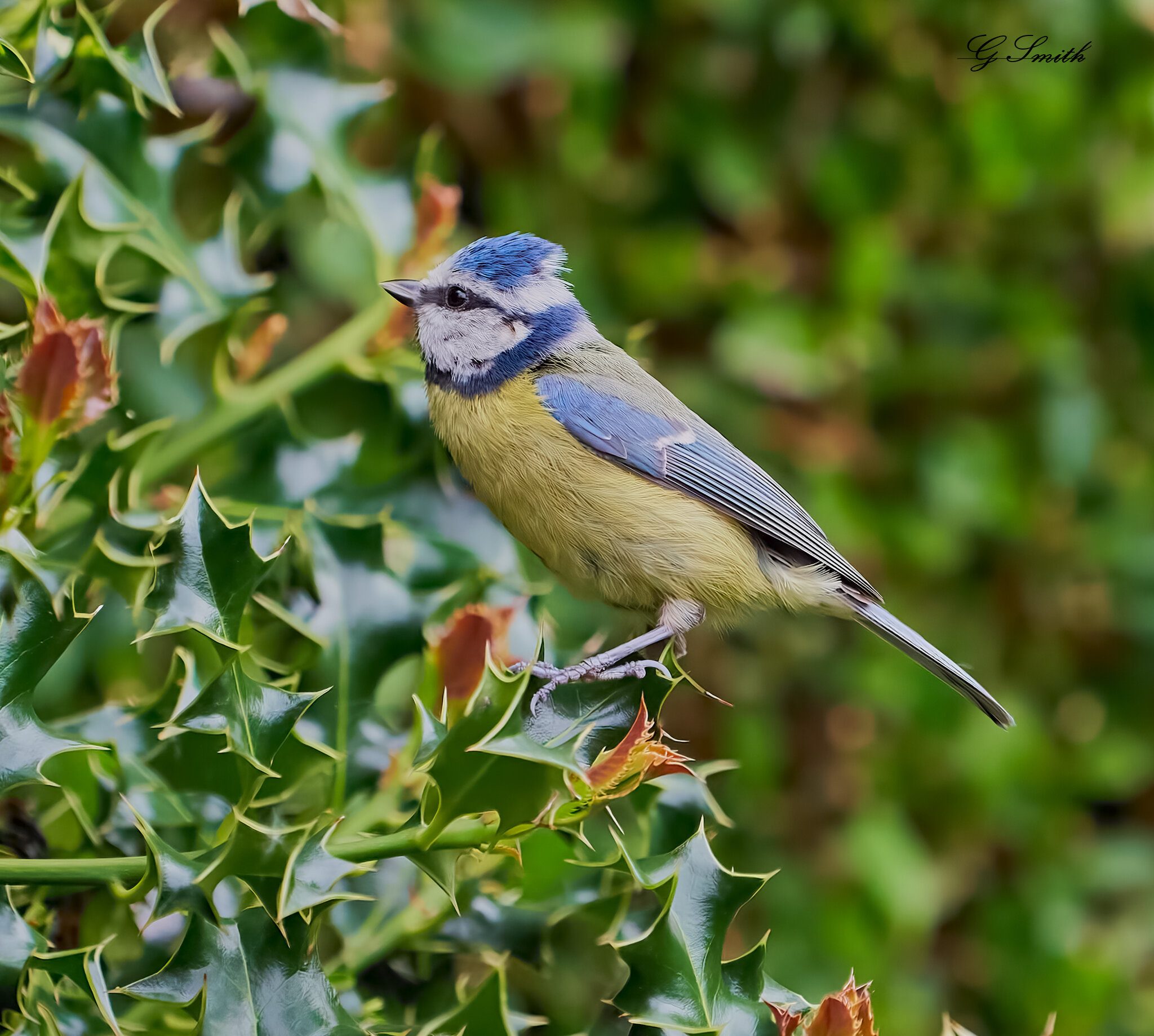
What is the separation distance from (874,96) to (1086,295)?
0.66 meters

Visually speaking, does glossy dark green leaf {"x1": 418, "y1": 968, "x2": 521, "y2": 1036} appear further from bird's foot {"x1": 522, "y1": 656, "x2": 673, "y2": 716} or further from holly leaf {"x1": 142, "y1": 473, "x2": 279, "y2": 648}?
holly leaf {"x1": 142, "y1": 473, "x2": 279, "y2": 648}

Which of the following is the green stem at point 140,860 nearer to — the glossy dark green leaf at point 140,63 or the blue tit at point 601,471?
the blue tit at point 601,471

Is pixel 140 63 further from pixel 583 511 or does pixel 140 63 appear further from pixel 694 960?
pixel 694 960

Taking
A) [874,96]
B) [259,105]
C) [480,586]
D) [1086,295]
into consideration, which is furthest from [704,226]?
[480,586]

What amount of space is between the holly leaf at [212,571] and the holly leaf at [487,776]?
24 centimetres

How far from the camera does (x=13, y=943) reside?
111 cm

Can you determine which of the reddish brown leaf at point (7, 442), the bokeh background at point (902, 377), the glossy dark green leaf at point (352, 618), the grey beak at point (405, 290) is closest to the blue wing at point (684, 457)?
the grey beak at point (405, 290)

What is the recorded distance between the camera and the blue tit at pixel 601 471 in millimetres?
1605

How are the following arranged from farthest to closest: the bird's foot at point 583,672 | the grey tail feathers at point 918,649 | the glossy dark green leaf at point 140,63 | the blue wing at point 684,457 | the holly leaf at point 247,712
A: the grey tail feathers at point 918,649, the blue wing at point 684,457, the glossy dark green leaf at point 140,63, the bird's foot at point 583,672, the holly leaf at point 247,712

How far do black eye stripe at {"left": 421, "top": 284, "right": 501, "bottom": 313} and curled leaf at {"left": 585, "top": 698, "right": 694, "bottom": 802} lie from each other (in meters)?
0.78

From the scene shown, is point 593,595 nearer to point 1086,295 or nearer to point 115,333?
point 115,333

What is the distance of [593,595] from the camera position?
167cm

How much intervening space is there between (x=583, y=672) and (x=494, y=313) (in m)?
0.61

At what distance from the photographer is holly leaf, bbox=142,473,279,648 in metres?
1.12
